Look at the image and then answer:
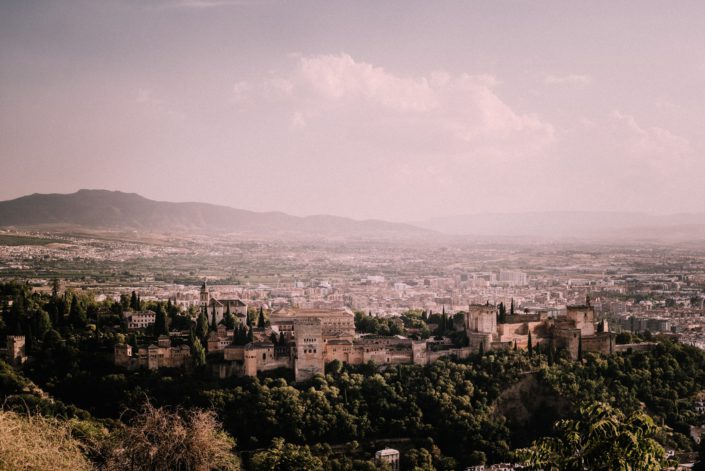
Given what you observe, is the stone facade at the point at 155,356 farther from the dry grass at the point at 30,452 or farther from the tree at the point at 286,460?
the dry grass at the point at 30,452

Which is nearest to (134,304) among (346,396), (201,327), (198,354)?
(201,327)

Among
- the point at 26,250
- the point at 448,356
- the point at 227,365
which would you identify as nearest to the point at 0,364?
the point at 227,365

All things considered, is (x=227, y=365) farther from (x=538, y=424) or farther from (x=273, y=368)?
(x=538, y=424)

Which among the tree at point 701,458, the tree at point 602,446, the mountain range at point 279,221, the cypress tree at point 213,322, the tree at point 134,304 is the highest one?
the mountain range at point 279,221

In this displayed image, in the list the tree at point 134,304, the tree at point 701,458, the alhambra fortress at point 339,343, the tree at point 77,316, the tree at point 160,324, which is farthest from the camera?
the tree at point 134,304

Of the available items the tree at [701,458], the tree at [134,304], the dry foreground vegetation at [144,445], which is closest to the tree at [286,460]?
the dry foreground vegetation at [144,445]

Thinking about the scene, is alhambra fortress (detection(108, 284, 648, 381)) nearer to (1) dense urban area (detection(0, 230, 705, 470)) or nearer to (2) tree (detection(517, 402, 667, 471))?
(1) dense urban area (detection(0, 230, 705, 470))

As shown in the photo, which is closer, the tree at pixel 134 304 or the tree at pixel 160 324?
the tree at pixel 160 324

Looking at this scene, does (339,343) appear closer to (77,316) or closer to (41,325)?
(77,316)
